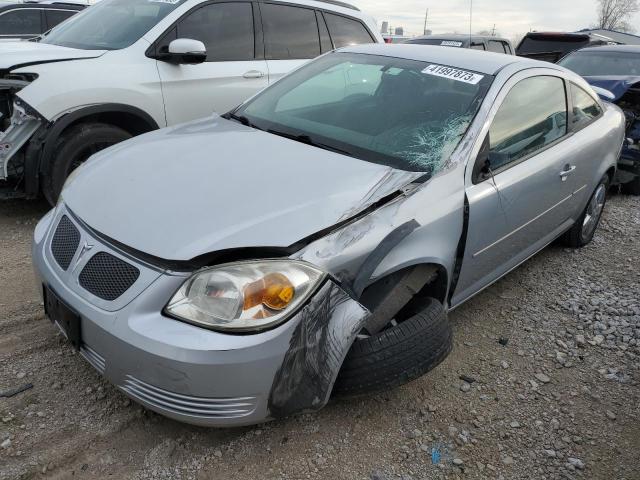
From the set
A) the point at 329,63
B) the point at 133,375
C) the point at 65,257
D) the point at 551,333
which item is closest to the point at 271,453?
the point at 133,375

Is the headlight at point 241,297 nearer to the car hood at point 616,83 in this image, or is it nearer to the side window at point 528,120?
the side window at point 528,120

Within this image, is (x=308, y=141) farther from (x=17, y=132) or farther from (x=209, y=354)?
(x=17, y=132)

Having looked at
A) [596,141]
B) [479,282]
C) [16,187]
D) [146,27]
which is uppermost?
[146,27]

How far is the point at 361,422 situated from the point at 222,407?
73 cm

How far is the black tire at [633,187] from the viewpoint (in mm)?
6223

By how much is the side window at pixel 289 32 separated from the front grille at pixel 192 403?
383 centimetres

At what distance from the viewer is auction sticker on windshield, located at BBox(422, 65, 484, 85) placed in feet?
9.78

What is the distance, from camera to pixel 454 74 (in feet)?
9.97

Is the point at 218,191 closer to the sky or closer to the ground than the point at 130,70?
closer to the ground

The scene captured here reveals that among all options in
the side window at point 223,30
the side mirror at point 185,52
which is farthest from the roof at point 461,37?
the side mirror at point 185,52

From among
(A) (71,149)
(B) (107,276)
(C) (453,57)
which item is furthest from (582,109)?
(A) (71,149)

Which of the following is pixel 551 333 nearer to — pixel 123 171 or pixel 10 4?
pixel 123 171

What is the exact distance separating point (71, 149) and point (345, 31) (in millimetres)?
3103

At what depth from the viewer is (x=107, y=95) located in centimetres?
400
